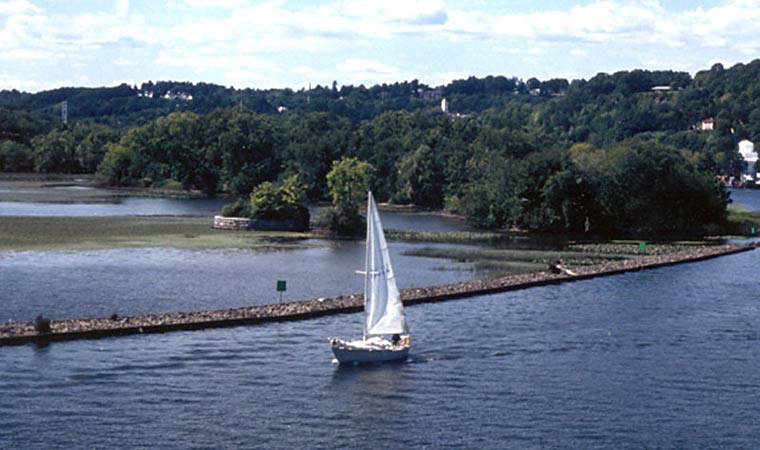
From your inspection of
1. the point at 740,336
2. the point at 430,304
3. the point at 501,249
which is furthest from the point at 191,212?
the point at 740,336

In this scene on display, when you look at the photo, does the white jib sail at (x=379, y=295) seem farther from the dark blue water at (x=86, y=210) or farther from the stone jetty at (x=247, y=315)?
the dark blue water at (x=86, y=210)

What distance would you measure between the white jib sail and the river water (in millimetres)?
2999

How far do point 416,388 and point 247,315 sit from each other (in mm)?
22234

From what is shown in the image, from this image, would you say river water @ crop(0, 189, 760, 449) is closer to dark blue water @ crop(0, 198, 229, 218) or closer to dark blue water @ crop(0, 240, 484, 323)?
dark blue water @ crop(0, 240, 484, 323)

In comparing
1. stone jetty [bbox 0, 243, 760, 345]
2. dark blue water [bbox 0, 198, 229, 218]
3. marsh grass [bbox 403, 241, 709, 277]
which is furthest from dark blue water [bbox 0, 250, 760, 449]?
dark blue water [bbox 0, 198, 229, 218]

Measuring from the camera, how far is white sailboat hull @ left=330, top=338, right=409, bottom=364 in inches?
2788

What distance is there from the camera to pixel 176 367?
6962 centimetres

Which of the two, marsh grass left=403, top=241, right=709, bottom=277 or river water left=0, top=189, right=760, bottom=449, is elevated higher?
marsh grass left=403, top=241, right=709, bottom=277

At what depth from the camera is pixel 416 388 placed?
219 feet

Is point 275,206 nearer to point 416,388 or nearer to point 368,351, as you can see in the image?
point 368,351

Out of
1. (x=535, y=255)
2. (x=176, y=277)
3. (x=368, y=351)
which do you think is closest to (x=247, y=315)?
(x=368, y=351)

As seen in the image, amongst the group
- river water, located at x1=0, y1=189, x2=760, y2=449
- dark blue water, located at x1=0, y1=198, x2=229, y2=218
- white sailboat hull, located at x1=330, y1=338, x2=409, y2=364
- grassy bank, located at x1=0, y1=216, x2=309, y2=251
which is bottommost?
river water, located at x1=0, y1=189, x2=760, y2=449

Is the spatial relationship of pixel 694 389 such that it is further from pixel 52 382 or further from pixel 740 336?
pixel 52 382

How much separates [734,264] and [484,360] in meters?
65.8
